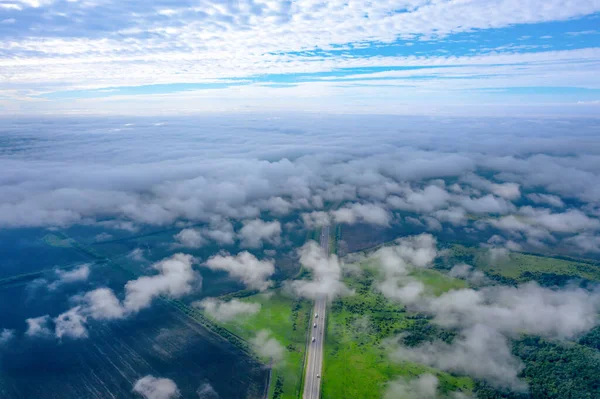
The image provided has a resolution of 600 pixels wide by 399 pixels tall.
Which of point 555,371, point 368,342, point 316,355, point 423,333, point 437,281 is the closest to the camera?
point 555,371

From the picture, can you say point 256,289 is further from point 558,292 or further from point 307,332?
point 558,292

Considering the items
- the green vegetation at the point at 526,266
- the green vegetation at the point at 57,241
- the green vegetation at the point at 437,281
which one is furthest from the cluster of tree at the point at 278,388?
the green vegetation at the point at 57,241

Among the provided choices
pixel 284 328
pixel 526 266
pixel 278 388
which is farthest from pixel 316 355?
pixel 526 266

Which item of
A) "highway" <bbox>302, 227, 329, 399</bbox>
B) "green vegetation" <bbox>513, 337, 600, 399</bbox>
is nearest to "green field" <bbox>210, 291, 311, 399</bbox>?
"highway" <bbox>302, 227, 329, 399</bbox>

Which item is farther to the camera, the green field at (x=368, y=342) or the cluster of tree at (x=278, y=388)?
the green field at (x=368, y=342)

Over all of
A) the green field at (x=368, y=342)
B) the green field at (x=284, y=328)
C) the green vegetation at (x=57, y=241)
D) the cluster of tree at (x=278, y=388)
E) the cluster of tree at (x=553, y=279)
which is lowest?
the cluster of tree at (x=553, y=279)

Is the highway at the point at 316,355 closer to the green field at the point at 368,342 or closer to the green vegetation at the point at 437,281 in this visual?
the green field at the point at 368,342

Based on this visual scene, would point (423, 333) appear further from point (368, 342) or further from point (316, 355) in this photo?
point (316, 355)
